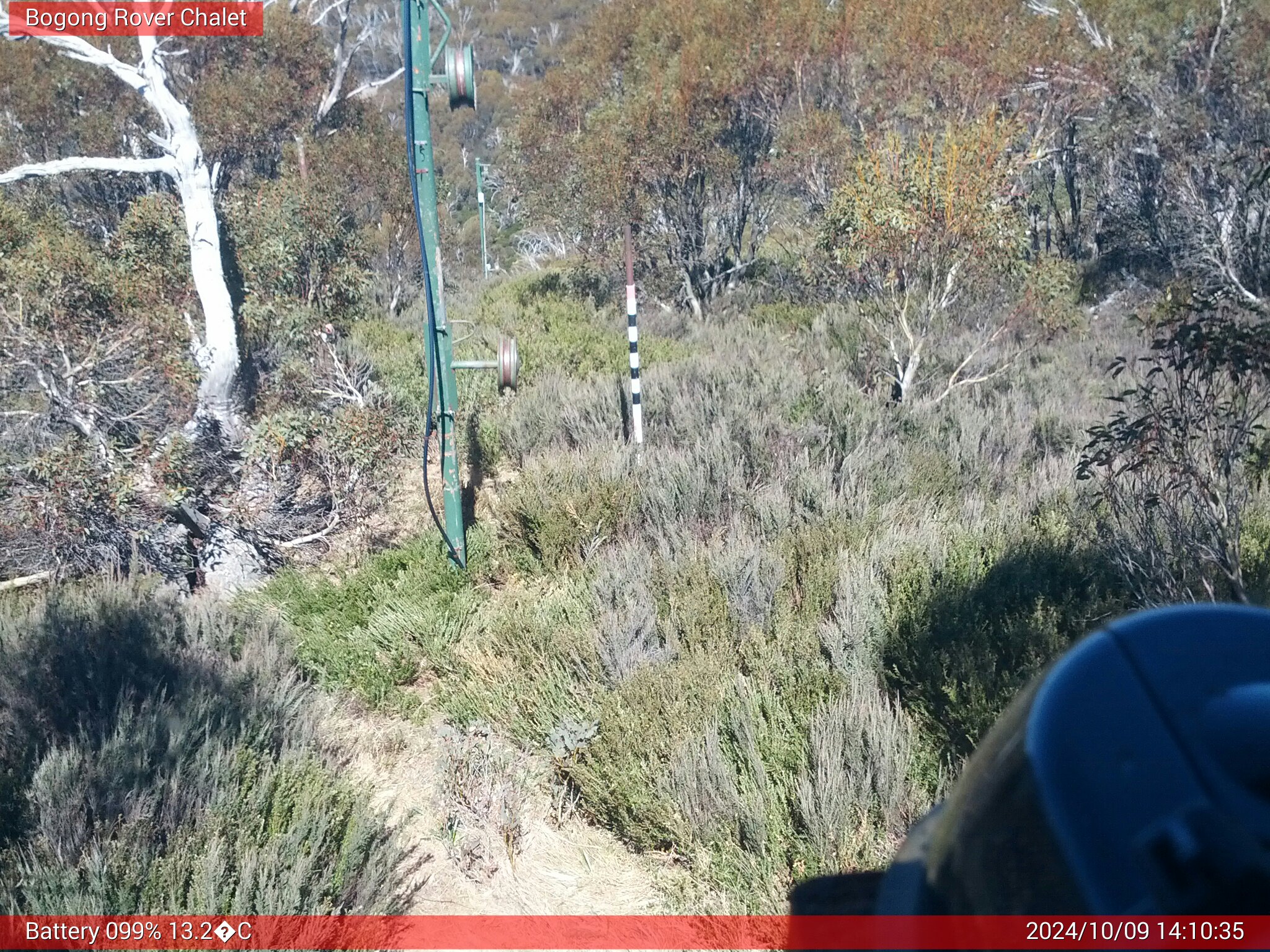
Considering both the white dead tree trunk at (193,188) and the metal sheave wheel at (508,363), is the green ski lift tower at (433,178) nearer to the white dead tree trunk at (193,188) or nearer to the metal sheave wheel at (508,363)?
the metal sheave wheel at (508,363)

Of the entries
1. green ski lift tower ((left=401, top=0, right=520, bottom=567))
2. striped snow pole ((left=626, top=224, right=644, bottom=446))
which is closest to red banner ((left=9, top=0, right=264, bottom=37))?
green ski lift tower ((left=401, top=0, right=520, bottom=567))

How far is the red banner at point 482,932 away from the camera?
3.89 ft

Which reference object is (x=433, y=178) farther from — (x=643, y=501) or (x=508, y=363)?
(x=643, y=501)

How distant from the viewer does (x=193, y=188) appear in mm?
7535

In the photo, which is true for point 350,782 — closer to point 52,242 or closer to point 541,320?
point 52,242

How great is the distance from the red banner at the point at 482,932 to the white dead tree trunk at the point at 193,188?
4855mm

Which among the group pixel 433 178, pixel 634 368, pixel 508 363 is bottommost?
pixel 634 368

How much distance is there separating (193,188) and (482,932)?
21.1 feet

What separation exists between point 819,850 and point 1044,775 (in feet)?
7.79

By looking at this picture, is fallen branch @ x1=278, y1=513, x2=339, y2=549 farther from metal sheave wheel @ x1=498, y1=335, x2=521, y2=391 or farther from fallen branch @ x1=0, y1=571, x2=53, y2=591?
metal sheave wheel @ x1=498, y1=335, x2=521, y2=391

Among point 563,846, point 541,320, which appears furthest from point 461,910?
point 541,320

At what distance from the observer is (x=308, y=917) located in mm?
2973

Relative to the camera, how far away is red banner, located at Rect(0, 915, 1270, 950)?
1.19 metres

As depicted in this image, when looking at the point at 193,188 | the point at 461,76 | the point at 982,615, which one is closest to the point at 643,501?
the point at 982,615
